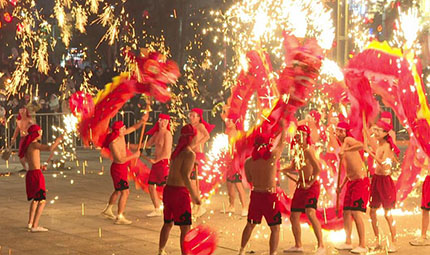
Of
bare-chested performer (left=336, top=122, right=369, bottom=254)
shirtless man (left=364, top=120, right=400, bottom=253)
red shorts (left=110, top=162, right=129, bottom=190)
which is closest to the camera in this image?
A: bare-chested performer (left=336, top=122, right=369, bottom=254)

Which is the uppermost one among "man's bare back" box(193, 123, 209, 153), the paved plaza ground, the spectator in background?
the spectator in background

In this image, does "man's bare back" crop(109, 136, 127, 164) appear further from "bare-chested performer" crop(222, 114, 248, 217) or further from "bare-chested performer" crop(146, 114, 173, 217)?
"bare-chested performer" crop(222, 114, 248, 217)

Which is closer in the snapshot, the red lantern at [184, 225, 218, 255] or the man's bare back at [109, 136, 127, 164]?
the red lantern at [184, 225, 218, 255]

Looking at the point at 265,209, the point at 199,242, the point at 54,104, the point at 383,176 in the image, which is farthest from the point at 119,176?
the point at 54,104

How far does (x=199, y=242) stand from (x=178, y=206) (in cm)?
49

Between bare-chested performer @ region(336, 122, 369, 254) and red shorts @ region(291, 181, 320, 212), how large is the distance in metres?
0.47

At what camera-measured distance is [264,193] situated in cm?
1008

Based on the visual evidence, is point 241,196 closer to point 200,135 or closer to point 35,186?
point 200,135

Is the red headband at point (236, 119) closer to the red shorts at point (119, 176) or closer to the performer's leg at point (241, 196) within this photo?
the performer's leg at point (241, 196)

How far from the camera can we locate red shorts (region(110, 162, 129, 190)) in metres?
13.1

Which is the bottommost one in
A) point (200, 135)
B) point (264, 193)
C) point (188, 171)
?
point (264, 193)

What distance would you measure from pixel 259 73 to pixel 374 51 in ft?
7.14


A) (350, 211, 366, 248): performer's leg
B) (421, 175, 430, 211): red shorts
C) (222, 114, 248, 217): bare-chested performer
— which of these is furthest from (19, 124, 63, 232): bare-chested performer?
(421, 175, 430, 211): red shorts

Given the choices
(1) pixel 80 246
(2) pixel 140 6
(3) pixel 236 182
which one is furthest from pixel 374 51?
(2) pixel 140 6
